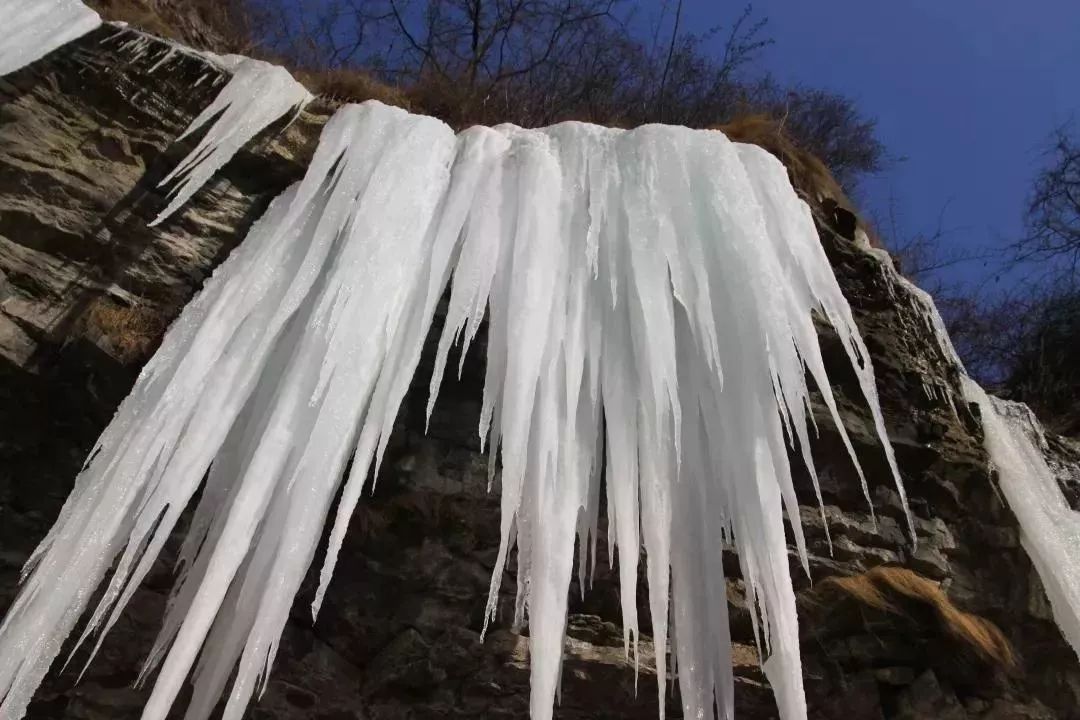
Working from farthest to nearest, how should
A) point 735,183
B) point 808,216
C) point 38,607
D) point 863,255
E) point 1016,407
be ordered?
1. point 1016,407
2. point 863,255
3. point 808,216
4. point 735,183
5. point 38,607

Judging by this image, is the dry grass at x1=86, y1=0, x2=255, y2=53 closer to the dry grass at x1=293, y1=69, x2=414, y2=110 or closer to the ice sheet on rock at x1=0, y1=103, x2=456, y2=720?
the dry grass at x1=293, y1=69, x2=414, y2=110

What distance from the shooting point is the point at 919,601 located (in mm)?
1991

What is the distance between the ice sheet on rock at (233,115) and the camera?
2.03m

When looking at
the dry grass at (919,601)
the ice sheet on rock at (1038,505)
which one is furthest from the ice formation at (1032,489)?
the dry grass at (919,601)

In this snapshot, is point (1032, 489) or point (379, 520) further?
point (1032, 489)

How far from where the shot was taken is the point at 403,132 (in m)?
2.21

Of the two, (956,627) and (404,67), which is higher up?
(404,67)

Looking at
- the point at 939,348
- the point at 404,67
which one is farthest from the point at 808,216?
the point at 404,67

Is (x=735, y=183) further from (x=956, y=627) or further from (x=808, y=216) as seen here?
(x=956, y=627)

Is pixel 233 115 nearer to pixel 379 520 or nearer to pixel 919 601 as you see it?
pixel 379 520

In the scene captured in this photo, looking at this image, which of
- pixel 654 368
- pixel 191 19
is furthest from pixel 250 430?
pixel 191 19

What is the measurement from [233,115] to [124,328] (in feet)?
2.15

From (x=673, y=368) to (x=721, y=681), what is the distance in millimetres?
626

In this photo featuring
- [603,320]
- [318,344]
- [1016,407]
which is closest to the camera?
[318,344]
